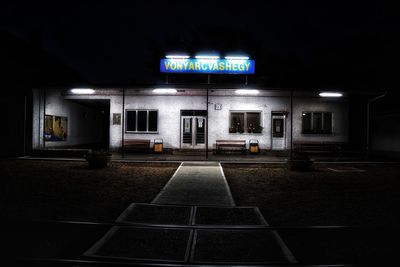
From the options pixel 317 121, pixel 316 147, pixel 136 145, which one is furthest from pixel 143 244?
pixel 317 121

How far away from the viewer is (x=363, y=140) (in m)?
19.0

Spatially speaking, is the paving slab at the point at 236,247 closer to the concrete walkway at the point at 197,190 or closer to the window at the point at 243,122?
the concrete walkway at the point at 197,190

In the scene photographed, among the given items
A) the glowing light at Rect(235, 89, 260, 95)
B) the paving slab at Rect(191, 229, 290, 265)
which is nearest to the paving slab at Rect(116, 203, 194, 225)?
the paving slab at Rect(191, 229, 290, 265)

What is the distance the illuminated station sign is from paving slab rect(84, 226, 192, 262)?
1317cm

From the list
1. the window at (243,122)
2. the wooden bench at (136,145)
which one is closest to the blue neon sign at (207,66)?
the window at (243,122)

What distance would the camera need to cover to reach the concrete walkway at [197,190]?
6.97 m

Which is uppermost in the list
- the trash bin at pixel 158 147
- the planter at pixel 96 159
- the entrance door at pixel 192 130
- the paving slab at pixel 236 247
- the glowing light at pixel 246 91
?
the glowing light at pixel 246 91

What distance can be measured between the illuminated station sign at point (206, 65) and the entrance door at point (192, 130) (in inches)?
112

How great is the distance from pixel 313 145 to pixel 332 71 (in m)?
19.9

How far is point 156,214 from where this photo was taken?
592 centimetres

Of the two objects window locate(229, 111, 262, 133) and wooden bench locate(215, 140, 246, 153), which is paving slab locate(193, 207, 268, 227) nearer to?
wooden bench locate(215, 140, 246, 153)

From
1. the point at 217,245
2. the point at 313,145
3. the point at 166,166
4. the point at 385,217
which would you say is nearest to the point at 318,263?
the point at 217,245

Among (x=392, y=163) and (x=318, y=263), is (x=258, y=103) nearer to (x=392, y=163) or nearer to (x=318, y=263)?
(x=392, y=163)

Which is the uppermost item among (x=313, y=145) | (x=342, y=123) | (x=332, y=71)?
(x=332, y=71)
